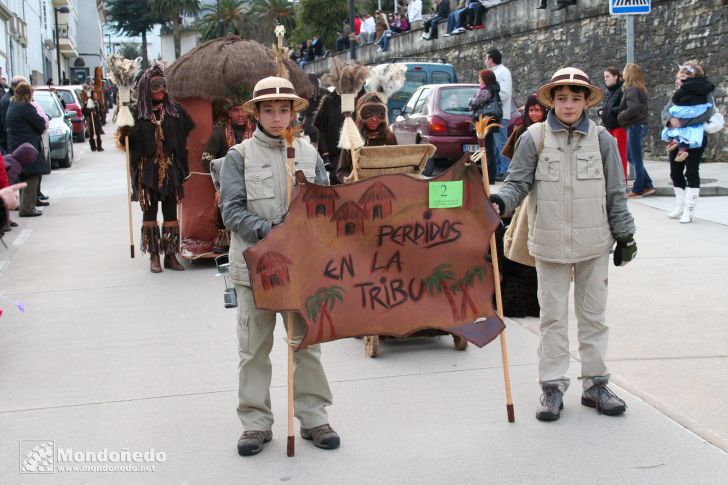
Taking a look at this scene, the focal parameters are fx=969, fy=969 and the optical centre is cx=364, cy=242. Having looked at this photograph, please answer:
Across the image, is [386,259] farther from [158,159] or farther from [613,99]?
[613,99]

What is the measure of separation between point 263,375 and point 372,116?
3747 millimetres

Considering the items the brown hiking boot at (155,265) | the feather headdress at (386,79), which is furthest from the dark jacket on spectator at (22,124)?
the feather headdress at (386,79)

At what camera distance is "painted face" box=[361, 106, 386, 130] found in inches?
321

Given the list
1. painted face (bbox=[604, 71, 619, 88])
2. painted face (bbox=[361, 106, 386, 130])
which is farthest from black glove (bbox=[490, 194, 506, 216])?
painted face (bbox=[604, 71, 619, 88])

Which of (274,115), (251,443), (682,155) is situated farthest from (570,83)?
(682,155)

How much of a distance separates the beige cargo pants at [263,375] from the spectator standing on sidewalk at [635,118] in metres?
9.51

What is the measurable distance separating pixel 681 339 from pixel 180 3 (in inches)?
3199

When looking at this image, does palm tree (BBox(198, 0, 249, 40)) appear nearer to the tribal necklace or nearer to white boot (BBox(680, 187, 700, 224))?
white boot (BBox(680, 187, 700, 224))

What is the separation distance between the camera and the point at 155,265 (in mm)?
9859

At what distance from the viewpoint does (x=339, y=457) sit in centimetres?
473

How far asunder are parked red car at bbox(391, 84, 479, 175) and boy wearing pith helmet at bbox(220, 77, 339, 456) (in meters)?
11.2

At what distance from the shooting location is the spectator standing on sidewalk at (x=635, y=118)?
1327cm

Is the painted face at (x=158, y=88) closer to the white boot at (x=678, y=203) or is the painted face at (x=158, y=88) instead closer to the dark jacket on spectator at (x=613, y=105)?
the white boot at (x=678, y=203)

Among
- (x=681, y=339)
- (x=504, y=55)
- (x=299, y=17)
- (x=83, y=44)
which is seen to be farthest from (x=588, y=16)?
(x=83, y=44)
